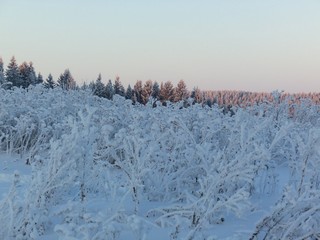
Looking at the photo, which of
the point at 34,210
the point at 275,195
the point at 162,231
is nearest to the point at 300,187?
the point at 275,195

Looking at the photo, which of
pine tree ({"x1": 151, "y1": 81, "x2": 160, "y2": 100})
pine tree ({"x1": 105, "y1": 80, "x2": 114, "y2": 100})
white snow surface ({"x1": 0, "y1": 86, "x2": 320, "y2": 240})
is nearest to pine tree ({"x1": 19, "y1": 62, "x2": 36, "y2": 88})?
pine tree ({"x1": 105, "y1": 80, "x2": 114, "y2": 100})

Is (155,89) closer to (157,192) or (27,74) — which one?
(27,74)

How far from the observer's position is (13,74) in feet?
163

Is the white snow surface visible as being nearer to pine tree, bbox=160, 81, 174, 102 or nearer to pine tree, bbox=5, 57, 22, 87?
pine tree, bbox=5, 57, 22, 87

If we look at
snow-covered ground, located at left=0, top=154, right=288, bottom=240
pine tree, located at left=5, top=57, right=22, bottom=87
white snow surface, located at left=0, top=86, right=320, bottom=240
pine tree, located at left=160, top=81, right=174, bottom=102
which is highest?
pine tree, located at left=5, top=57, right=22, bottom=87

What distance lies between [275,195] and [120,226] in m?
2.50

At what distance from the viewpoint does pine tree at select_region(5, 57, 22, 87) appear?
162 ft

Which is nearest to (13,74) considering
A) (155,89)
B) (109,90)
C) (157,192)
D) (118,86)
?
(109,90)

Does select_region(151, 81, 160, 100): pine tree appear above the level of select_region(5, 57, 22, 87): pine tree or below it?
below

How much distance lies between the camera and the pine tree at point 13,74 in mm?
49344

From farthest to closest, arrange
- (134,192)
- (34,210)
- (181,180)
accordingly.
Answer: (181,180)
(134,192)
(34,210)

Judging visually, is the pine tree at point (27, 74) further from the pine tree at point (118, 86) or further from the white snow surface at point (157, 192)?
the white snow surface at point (157, 192)

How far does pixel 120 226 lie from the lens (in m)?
2.74

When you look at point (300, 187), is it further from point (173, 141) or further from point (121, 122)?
point (121, 122)
